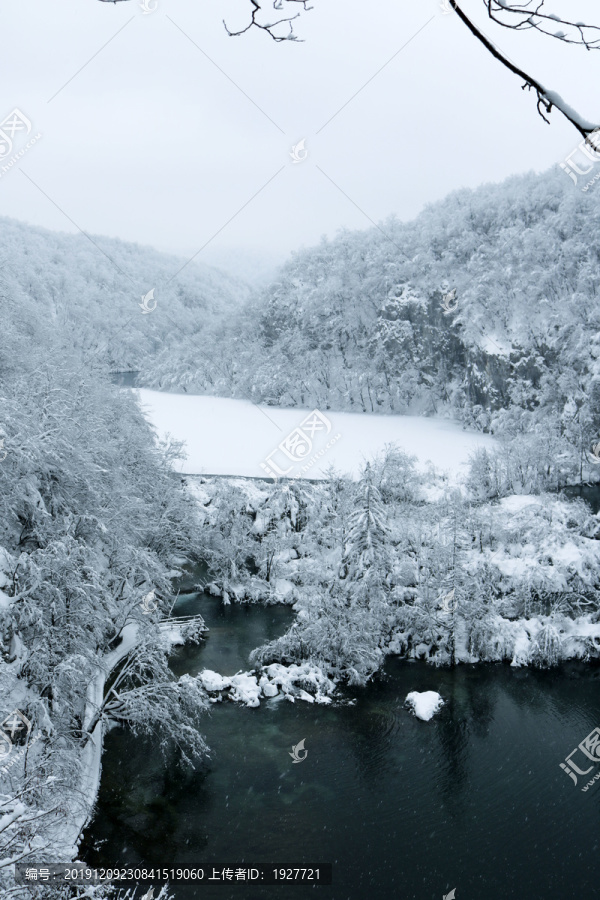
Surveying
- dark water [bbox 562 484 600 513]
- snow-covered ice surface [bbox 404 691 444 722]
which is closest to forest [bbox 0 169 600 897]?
dark water [bbox 562 484 600 513]

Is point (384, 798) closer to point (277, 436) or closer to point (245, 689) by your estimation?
point (245, 689)

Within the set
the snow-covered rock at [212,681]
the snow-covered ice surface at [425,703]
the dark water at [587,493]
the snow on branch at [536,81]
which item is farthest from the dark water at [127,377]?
the snow on branch at [536,81]

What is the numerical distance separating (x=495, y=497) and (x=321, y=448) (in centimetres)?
1155

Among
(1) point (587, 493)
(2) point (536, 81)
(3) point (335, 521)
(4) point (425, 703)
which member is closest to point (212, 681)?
(4) point (425, 703)

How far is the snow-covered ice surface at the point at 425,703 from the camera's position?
16.4 meters

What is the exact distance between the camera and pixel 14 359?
21.7 metres

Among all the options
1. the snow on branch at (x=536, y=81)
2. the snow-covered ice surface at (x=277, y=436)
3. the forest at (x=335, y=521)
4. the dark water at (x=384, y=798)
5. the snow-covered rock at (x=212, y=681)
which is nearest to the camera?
the snow on branch at (x=536, y=81)

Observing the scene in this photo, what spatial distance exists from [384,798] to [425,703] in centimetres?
374

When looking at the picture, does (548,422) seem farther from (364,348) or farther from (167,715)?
(167,715)

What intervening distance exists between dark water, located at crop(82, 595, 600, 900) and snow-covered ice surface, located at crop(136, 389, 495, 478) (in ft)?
51.7

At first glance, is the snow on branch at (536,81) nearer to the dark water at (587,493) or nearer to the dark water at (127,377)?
the dark water at (587,493)

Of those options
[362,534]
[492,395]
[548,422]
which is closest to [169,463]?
[362,534]

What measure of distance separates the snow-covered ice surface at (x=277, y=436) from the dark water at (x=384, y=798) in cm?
1574

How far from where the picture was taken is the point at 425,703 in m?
16.8
